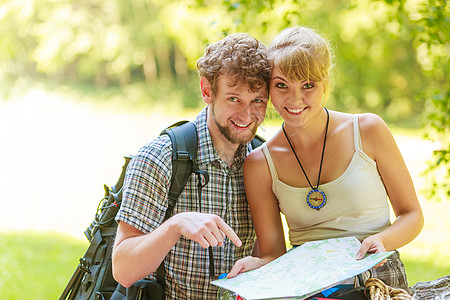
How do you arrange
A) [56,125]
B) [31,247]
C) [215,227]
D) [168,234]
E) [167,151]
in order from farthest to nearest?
[56,125] < [31,247] < [167,151] < [168,234] < [215,227]

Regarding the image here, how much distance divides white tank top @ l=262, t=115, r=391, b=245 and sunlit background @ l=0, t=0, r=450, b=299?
4747 mm

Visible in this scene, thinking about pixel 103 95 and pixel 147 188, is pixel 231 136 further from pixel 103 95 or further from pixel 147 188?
pixel 103 95

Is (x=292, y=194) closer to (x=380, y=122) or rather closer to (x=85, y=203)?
(x=380, y=122)

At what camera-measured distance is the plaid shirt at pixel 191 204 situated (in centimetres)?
219

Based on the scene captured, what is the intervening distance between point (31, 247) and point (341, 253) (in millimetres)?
6250

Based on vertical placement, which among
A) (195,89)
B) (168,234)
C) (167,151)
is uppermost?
Answer: (195,89)

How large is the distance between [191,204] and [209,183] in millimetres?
120

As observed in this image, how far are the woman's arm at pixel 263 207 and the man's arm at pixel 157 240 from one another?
0.52m

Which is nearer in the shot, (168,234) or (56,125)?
(168,234)

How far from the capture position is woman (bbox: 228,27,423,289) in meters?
2.28

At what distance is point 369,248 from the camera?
1962 millimetres

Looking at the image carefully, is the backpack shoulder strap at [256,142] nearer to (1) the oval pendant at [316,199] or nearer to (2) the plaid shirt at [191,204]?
(2) the plaid shirt at [191,204]

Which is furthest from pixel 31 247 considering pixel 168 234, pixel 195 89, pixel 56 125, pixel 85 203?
pixel 195 89

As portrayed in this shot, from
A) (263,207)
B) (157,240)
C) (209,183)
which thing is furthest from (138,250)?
(263,207)
